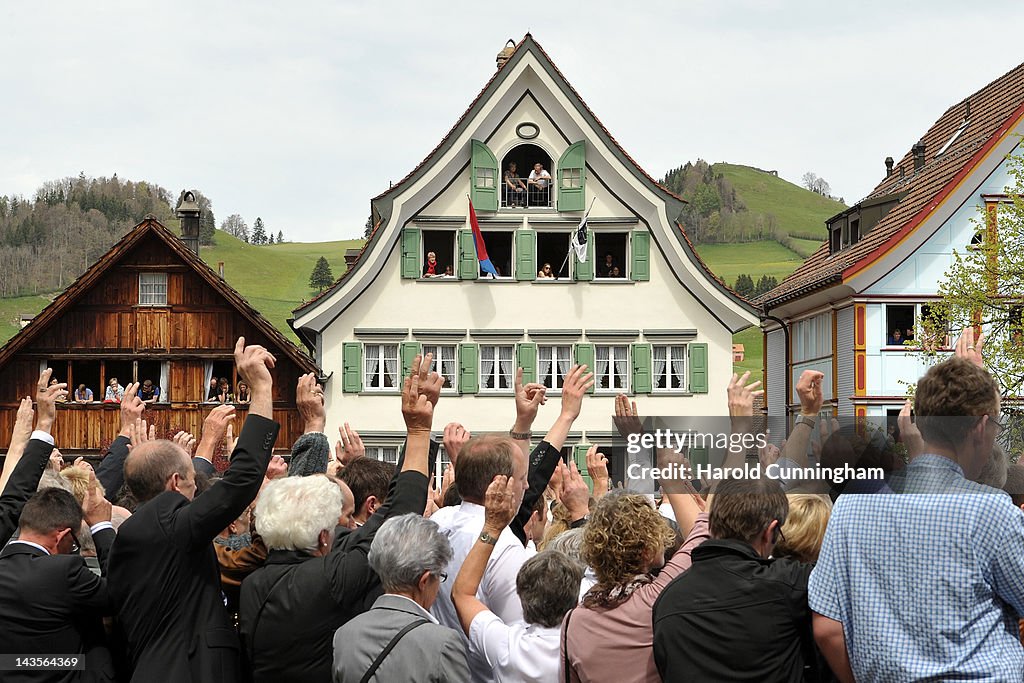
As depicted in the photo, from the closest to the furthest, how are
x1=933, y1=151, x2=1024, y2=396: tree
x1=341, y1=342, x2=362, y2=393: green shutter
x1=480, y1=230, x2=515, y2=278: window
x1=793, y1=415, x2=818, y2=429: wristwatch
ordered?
x1=793, y1=415, x2=818, y2=429: wristwatch
x1=933, y1=151, x2=1024, y2=396: tree
x1=341, y1=342, x2=362, y2=393: green shutter
x1=480, y1=230, x2=515, y2=278: window

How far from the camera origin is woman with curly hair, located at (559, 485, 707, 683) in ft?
15.4

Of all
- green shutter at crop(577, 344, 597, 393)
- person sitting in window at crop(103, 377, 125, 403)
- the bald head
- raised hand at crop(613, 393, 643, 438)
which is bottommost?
person sitting in window at crop(103, 377, 125, 403)

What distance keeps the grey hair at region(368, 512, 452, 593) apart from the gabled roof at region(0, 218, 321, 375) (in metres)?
26.7

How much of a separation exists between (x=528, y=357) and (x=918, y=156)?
14996mm

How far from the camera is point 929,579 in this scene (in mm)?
4027

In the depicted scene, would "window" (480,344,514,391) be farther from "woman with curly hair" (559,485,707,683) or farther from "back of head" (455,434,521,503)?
"woman with curly hair" (559,485,707,683)

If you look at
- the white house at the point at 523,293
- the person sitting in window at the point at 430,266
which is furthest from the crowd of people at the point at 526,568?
the person sitting in window at the point at 430,266

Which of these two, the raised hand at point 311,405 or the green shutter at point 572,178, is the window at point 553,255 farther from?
the raised hand at point 311,405

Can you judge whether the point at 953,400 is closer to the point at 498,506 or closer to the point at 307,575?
the point at 498,506

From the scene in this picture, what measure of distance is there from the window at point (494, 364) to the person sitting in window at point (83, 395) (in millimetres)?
10104

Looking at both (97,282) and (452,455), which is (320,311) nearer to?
(97,282)

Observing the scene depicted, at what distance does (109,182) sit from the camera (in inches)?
4897

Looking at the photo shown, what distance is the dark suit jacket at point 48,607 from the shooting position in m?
5.21

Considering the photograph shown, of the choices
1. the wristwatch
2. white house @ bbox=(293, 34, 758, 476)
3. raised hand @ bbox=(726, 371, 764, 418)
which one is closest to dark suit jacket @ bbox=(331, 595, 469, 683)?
raised hand @ bbox=(726, 371, 764, 418)
